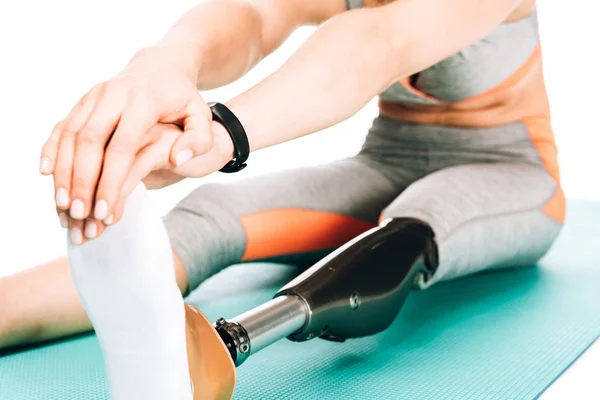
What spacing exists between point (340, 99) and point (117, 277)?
0.32 m

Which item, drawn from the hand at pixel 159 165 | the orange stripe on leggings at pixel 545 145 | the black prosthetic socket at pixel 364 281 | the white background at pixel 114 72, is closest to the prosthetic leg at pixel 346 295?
the black prosthetic socket at pixel 364 281

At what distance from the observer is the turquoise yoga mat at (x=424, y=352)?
0.98m

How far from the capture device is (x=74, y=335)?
1.18m

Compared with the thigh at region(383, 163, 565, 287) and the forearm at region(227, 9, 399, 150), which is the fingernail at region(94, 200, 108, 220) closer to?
the forearm at region(227, 9, 399, 150)

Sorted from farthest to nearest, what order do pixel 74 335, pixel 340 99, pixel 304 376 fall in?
pixel 74 335, pixel 304 376, pixel 340 99

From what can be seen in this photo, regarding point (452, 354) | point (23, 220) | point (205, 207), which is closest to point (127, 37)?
point (23, 220)

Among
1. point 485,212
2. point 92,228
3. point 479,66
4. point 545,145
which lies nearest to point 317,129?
point 92,228

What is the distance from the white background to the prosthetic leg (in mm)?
1333

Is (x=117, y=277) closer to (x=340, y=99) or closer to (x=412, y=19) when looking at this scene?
(x=340, y=99)

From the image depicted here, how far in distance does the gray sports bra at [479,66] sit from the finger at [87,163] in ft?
2.52

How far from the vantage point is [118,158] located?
636 mm

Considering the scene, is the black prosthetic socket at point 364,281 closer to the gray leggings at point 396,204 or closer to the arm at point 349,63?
the gray leggings at point 396,204

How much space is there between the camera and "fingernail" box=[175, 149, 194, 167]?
687 mm

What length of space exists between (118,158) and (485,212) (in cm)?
76
